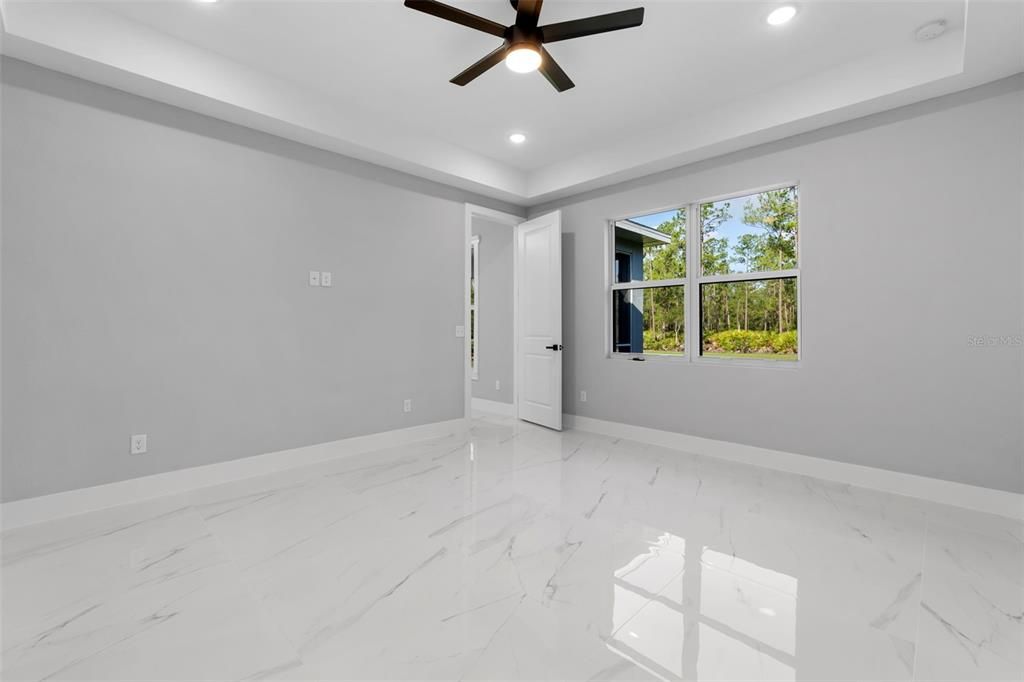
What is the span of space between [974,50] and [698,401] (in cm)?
270

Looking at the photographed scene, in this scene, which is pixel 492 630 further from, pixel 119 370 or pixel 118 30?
pixel 118 30

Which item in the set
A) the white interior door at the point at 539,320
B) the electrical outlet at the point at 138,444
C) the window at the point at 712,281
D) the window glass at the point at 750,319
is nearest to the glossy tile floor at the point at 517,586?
the electrical outlet at the point at 138,444

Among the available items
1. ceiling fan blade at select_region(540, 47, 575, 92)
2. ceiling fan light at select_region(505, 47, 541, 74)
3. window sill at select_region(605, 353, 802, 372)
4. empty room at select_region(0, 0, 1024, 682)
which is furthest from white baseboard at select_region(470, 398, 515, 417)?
ceiling fan light at select_region(505, 47, 541, 74)

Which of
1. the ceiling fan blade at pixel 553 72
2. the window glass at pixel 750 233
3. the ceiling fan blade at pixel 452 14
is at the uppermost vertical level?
the ceiling fan blade at pixel 452 14

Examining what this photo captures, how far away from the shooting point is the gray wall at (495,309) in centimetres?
574

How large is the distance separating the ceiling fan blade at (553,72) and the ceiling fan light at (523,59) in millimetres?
36

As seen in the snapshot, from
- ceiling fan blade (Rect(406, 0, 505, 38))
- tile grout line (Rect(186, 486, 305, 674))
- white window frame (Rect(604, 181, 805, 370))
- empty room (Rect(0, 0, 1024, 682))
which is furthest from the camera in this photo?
white window frame (Rect(604, 181, 805, 370))

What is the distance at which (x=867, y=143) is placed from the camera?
10.2 feet

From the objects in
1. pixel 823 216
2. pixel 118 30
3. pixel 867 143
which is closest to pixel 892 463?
pixel 823 216

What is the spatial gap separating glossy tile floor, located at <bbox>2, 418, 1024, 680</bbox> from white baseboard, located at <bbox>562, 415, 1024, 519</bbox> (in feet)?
0.41

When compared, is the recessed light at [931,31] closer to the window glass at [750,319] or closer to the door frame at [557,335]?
the window glass at [750,319]

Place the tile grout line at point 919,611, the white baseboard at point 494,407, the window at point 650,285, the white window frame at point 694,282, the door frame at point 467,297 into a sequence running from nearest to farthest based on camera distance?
the tile grout line at point 919,611, the white window frame at point 694,282, the window at point 650,285, the door frame at point 467,297, the white baseboard at point 494,407

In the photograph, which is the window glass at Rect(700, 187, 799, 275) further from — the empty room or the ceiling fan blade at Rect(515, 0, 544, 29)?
the ceiling fan blade at Rect(515, 0, 544, 29)

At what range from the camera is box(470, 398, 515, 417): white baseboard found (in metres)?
5.70
